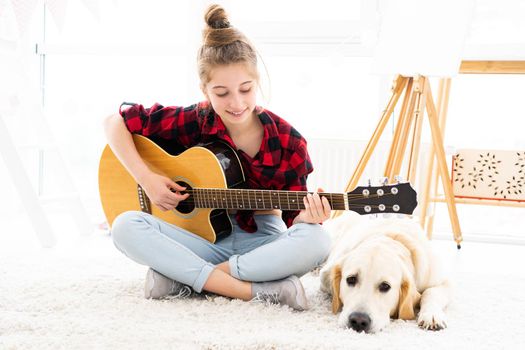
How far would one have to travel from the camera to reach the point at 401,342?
1.36 meters

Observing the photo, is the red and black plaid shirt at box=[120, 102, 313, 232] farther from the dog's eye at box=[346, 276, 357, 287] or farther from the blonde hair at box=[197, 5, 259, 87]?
the dog's eye at box=[346, 276, 357, 287]

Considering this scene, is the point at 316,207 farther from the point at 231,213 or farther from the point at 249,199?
the point at 231,213

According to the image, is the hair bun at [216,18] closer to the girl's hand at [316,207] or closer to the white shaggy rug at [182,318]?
the girl's hand at [316,207]

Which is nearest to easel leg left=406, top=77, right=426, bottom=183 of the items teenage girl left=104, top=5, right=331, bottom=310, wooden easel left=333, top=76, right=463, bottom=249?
wooden easel left=333, top=76, right=463, bottom=249

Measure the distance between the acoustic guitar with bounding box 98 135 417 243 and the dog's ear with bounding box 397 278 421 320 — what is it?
0.63 feet

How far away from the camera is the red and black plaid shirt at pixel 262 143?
1.83 metres

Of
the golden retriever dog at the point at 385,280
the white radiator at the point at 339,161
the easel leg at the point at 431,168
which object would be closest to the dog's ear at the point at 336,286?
the golden retriever dog at the point at 385,280

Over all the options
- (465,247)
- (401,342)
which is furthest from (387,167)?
(401,342)

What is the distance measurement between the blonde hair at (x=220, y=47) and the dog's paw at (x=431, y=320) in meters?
0.82

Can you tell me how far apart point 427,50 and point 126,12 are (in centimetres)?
210

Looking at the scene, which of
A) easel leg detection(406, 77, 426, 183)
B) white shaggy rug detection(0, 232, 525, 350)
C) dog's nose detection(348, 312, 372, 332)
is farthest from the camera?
easel leg detection(406, 77, 426, 183)

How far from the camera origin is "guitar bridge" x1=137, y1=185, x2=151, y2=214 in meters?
1.98

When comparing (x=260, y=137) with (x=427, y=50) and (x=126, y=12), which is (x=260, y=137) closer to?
(x=427, y=50)

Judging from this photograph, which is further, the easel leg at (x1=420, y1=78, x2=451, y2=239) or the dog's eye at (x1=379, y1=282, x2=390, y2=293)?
the easel leg at (x1=420, y1=78, x2=451, y2=239)
